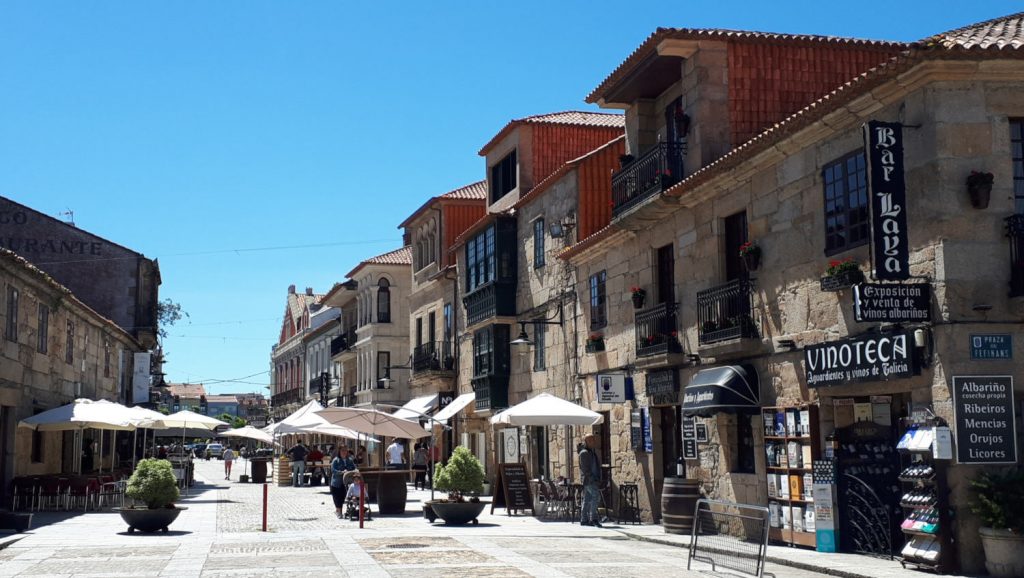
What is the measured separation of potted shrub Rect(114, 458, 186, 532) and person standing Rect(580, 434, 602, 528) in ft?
23.3

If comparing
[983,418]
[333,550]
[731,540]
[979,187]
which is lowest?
[333,550]

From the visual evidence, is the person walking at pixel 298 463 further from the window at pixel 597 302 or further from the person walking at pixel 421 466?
the window at pixel 597 302

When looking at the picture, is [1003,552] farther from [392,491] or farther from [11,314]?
[11,314]

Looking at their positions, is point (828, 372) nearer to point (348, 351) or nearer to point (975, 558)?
point (975, 558)

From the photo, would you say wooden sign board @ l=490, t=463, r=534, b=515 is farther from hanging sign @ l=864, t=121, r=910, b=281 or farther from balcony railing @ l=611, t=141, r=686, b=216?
hanging sign @ l=864, t=121, r=910, b=281

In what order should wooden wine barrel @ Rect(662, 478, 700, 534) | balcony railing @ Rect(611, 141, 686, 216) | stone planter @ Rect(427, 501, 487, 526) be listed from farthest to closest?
stone planter @ Rect(427, 501, 487, 526)
balcony railing @ Rect(611, 141, 686, 216)
wooden wine barrel @ Rect(662, 478, 700, 534)

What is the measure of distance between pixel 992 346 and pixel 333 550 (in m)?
8.88

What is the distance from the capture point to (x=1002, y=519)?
11.2 m

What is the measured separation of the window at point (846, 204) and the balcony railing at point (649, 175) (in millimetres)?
4705

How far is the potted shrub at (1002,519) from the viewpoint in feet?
36.5

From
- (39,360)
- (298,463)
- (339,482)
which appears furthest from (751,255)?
(298,463)

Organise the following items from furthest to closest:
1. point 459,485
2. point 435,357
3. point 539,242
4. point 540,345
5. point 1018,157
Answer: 1. point 435,357
2. point 539,242
3. point 540,345
4. point 459,485
5. point 1018,157

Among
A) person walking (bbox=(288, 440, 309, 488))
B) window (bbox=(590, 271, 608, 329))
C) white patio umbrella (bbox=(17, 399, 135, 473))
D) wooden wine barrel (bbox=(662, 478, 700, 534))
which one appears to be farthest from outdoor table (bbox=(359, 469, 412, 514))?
person walking (bbox=(288, 440, 309, 488))

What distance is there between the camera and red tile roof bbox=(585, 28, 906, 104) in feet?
59.4
